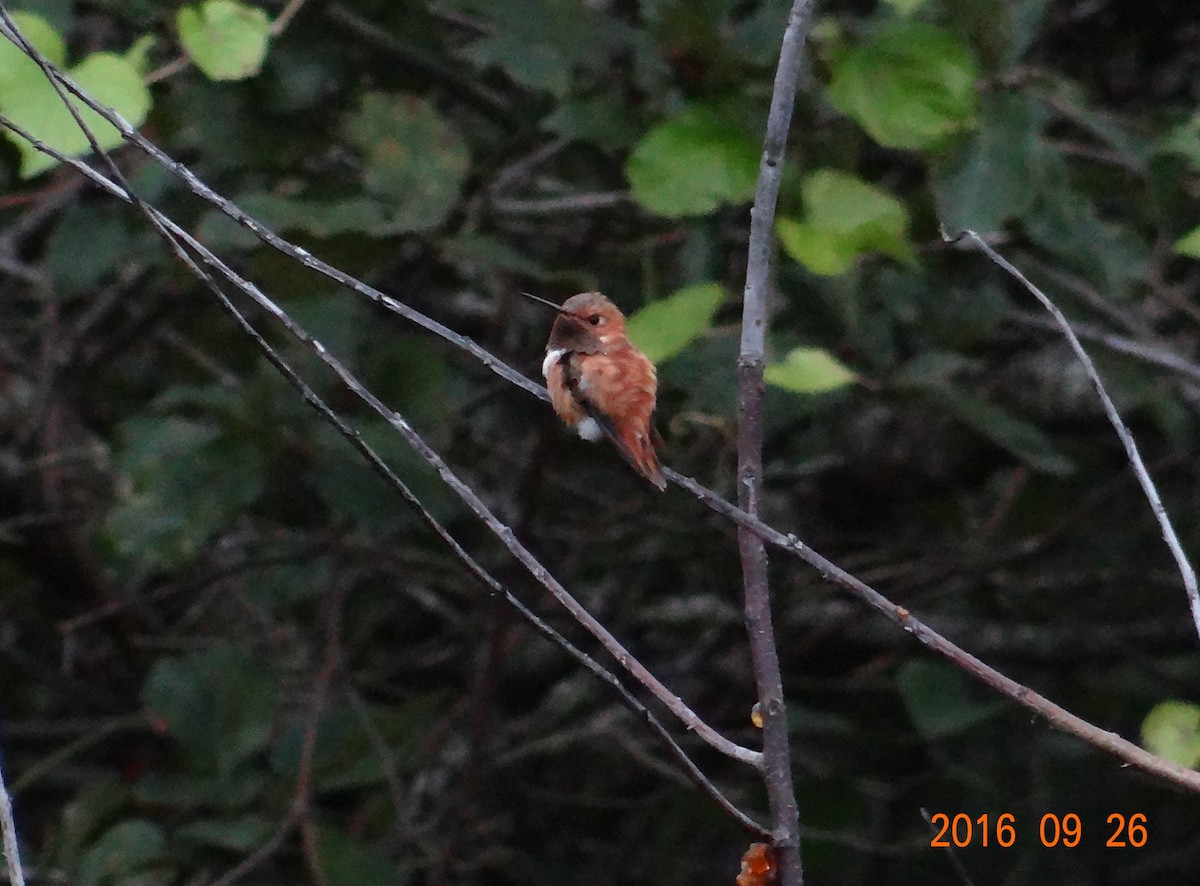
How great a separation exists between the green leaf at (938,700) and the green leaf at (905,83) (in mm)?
1319

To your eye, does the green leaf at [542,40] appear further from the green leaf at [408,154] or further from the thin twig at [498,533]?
the thin twig at [498,533]

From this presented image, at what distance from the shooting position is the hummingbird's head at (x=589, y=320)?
2.56 m

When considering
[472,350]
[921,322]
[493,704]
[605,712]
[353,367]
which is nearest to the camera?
[472,350]

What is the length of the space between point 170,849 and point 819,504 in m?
1.77

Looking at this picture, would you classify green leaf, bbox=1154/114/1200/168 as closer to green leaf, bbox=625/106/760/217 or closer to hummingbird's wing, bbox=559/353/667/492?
green leaf, bbox=625/106/760/217

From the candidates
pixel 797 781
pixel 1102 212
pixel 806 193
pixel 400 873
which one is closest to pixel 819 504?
pixel 797 781

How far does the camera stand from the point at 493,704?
3354mm

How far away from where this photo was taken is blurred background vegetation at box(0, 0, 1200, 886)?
2.38m

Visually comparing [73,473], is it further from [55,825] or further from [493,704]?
[493,704]

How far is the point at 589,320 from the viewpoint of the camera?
2.57 m

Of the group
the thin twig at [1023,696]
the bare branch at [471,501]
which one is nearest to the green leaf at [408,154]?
the bare branch at [471,501]

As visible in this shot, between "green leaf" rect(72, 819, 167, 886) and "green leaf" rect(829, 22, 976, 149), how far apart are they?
176cm

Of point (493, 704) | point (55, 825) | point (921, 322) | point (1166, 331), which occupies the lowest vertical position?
point (55, 825)

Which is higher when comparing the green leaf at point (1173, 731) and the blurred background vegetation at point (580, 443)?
the blurred background vegetation at point (580, 443)
